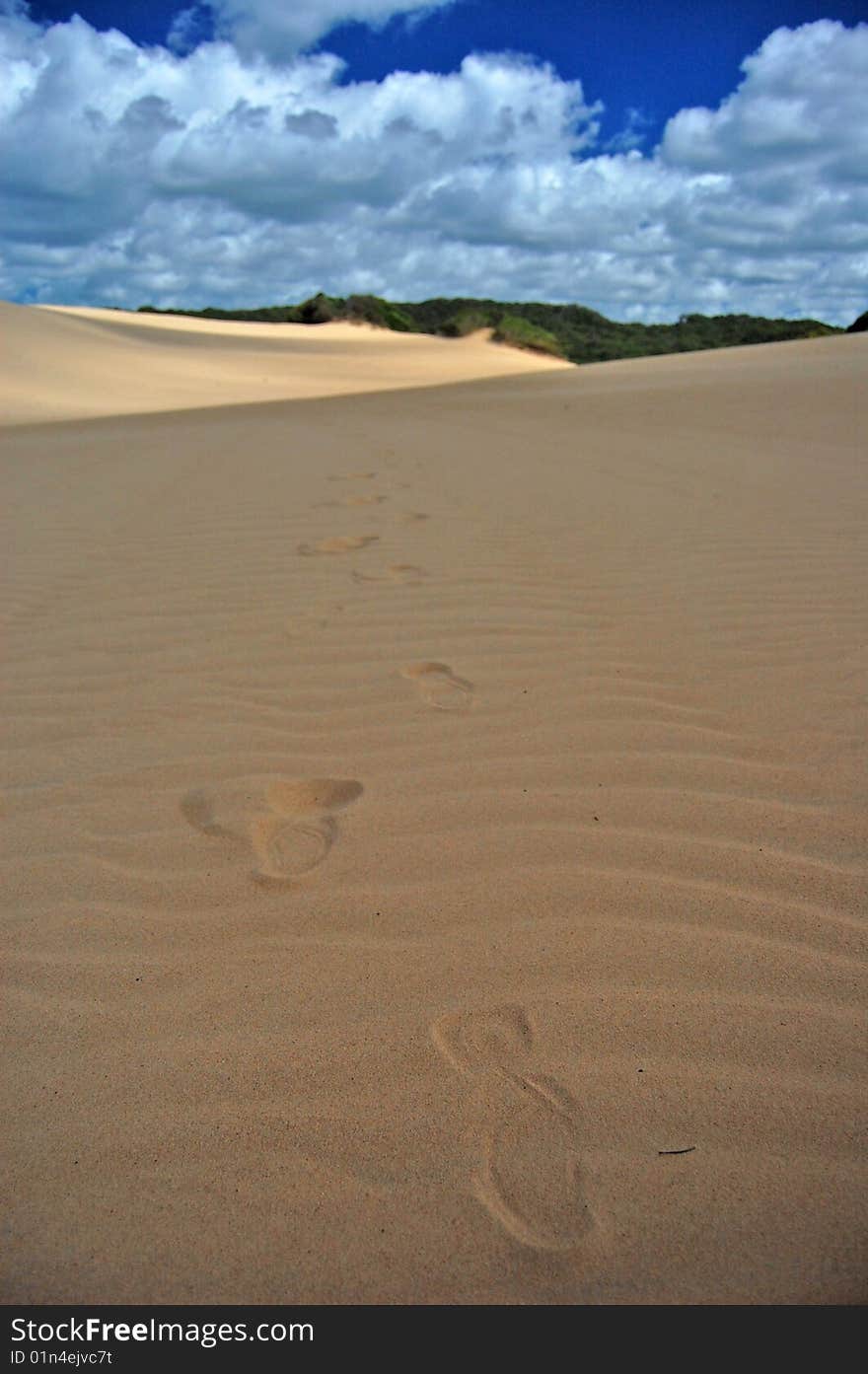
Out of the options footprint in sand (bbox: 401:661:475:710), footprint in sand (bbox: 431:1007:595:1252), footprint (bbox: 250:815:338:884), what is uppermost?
footprint in sand (bbox: 401:661:475:710)

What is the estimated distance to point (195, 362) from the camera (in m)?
24.3

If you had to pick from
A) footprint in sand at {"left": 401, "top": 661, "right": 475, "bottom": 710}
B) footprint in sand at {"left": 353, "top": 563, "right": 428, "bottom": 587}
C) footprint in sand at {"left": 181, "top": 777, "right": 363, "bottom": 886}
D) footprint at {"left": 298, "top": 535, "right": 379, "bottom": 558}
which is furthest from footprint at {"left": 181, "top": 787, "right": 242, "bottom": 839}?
footprint at {"left": 298, "top": 535, "right": 379, "bottom": 558}

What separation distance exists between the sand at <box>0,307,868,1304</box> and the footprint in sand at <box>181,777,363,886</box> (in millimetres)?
11

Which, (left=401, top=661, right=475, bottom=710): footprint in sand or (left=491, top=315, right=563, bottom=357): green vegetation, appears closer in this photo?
(left=401, top=661, right=475, bottom=710): footprint in sand

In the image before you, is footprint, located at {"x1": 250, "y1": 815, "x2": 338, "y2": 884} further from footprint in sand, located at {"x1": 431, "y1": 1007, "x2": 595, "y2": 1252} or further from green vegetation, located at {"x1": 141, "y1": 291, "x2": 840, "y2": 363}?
green vegetation, located at {"x1": 141, "y1": 291, "x2": 840, "y2": 363}

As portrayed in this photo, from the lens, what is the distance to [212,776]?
2609 mm

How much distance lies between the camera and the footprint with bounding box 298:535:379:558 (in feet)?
15.9

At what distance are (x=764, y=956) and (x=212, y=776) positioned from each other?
1.45 metres

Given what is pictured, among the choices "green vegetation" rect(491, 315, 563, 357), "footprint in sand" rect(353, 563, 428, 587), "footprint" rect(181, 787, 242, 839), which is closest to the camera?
"footprint" rect(181, 787, 242, 839)

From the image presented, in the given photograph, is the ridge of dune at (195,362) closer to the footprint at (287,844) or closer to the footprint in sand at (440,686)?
the footprint in sand at (440,686)

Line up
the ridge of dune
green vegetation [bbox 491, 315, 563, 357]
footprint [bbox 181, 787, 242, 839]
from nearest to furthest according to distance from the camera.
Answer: footprint [bbox 181, 787, 242, 839]
the ridge of dune
green vegetation [bbox 491, 315, 563, 357]

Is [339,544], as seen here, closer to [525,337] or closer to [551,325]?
[525,337]

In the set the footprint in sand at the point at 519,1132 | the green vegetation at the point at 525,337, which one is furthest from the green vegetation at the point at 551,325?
the footprint in sand at the point at 519,1132

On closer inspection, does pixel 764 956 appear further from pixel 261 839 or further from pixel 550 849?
pixel 261 839
